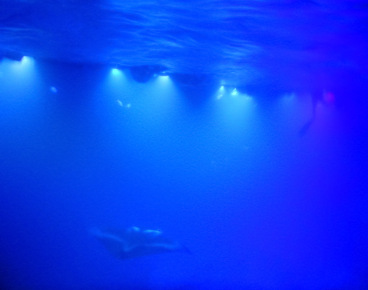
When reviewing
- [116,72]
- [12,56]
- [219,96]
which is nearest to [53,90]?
[12,56]

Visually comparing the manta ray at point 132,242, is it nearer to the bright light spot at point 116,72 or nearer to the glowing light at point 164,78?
the bright light spot at point 116,72

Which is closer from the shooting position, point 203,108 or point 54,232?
point 54,232

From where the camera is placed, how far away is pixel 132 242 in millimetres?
13375

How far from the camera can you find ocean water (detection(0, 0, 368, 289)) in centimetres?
1065

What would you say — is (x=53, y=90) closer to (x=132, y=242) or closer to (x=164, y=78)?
(x=164, y=78)

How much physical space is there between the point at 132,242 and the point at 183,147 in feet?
17.1

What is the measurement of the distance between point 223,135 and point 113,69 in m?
6.25

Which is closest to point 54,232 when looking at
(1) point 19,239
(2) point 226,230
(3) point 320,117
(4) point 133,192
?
(1) point 19,239

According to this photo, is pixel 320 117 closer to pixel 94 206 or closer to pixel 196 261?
pixel 196 261

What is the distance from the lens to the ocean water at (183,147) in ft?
34.9

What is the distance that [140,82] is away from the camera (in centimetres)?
1549

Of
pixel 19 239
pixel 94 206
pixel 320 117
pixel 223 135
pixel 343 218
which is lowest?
pixel 19 239

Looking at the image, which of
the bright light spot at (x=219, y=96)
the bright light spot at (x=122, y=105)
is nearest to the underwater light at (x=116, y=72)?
the bright light spot at (x=122, y=105)

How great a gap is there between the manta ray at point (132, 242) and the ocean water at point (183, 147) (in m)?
1.02
